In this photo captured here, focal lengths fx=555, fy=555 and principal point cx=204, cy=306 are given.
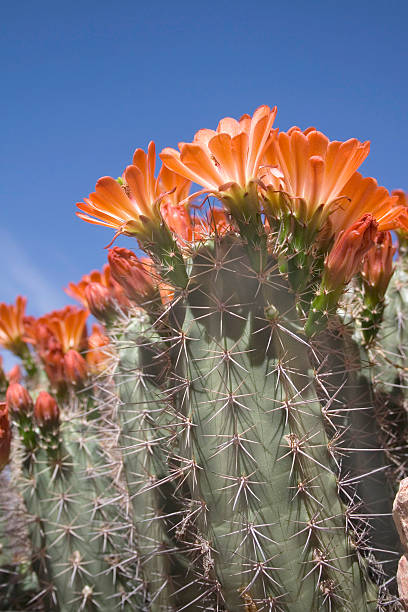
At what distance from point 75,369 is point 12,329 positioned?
0.90 m

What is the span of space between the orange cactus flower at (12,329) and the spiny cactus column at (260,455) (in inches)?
75.6

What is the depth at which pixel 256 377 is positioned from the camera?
4.53 ft

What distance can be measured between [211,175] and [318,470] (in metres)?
0.77

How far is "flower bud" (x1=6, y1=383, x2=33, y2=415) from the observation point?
2.20m

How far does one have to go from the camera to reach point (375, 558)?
1.57 metres

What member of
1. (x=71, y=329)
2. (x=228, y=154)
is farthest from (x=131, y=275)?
(x=71, y=329)

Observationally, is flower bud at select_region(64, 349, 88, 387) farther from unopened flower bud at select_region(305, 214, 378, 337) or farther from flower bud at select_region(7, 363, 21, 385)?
unopened flower bud at select_region(305, 214, 378, 337)

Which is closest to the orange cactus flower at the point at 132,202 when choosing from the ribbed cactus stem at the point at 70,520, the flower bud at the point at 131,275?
the flower bud at the point at 131,275

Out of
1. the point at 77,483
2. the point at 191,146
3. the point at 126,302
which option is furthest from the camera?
the point at 77,483

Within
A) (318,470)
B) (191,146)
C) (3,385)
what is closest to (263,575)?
(318,470)

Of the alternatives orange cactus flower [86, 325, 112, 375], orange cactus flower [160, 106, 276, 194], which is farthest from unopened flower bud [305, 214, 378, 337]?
orange cactus flower [86, 325, 112, 375]

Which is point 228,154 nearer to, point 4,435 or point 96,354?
point 4,435

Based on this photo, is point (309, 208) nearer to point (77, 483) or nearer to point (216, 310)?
point (216, 310)

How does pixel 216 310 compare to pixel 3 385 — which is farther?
pixel 3 385
